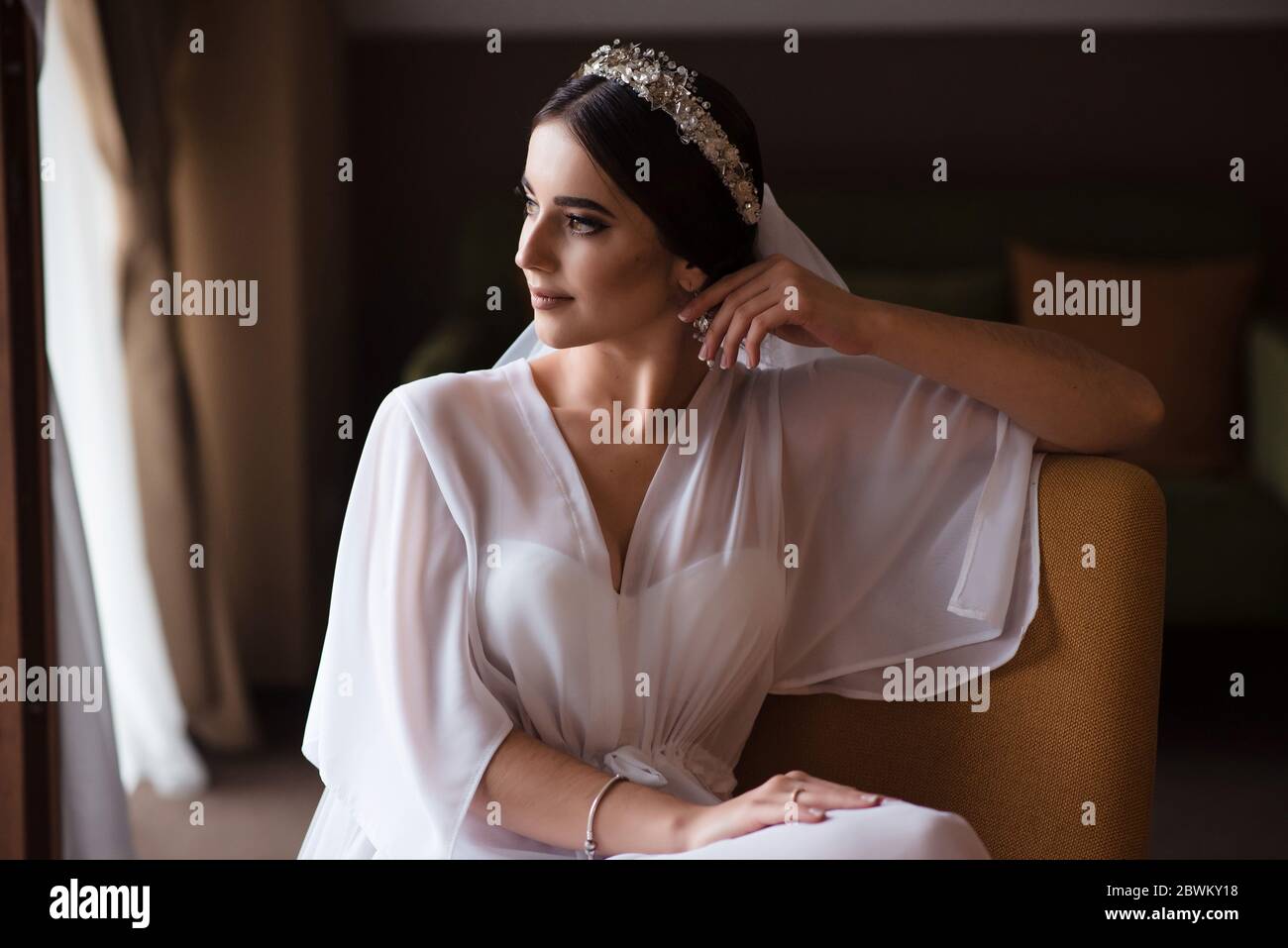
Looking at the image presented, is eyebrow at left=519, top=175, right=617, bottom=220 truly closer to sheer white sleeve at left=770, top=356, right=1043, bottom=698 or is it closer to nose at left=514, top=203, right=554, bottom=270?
nose at left=514, top=203, right=554, bottom=270

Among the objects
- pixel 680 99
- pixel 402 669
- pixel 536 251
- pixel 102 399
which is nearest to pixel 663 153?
pixel 680 99

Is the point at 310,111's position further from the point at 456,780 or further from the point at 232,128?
the point at 456,780

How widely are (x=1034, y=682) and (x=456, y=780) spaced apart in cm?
56

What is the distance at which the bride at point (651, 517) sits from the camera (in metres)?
1.17

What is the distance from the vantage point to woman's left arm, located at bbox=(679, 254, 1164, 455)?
1.21 metres

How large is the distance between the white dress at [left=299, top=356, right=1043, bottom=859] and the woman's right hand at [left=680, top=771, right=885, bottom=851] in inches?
5.1

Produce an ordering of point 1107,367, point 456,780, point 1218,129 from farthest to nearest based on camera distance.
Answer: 1. point 1218,129
2. point 1107,367
3. point 456,780

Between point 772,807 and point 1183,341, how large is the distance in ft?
6.60

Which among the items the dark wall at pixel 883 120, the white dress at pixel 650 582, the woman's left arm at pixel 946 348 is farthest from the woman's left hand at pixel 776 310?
the dark wall at pixel 883 120

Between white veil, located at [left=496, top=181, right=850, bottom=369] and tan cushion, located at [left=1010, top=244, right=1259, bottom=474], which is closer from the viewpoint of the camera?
white veil, located at [left=496, top=181, right=850, bottom=369]

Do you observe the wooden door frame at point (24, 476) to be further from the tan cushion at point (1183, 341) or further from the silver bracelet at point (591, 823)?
the tan cushion at point (1183, 341)

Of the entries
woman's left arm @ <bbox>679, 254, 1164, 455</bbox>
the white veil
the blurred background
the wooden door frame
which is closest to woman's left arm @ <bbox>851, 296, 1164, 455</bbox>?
woman's left arm @ <bbox>679, 254, 1164, 455</bbox>
